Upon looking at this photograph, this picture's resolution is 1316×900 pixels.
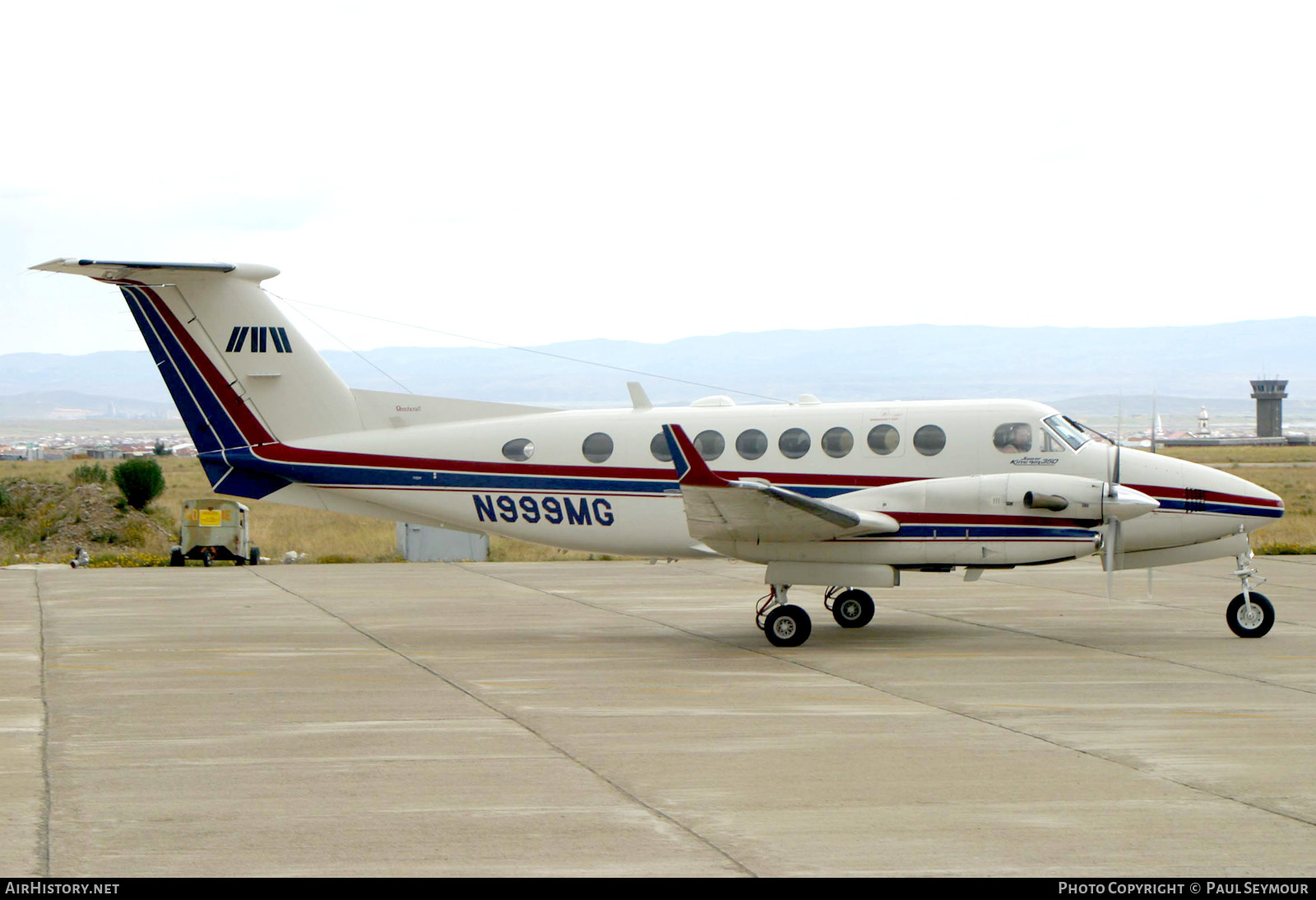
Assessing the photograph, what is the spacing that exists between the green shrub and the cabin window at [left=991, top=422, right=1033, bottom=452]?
86.9ft

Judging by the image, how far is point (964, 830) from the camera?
720cm

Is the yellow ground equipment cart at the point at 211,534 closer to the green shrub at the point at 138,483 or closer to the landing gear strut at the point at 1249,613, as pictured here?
the green shrub at the point at 138,483

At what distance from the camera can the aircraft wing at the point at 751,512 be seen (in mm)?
13945

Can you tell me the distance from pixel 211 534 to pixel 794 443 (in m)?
13.7

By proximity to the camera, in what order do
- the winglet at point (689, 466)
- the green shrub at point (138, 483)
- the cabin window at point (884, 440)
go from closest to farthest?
the winglet at point (689, 466) → the cabin window at point (884, 440) → the green shrub at point (138, 483)

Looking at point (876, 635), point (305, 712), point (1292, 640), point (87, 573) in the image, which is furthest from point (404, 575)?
point (1292, 640)

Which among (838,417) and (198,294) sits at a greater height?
(198,294)

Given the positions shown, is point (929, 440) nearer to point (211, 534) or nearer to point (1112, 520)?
point (1112, 520)

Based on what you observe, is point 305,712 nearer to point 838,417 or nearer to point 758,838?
point 758,838

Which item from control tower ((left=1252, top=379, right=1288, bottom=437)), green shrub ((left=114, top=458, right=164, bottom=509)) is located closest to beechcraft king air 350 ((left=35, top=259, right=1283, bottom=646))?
green shrub ((left=114, top=458, right=164, bottom=509))

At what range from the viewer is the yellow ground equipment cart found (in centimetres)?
2480

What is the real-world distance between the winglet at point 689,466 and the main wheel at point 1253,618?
20.1 ft

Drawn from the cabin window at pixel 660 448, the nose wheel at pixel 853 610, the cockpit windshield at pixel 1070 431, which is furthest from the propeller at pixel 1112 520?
the cabin window at pixel 660 448

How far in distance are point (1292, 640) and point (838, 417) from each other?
18.8ft
